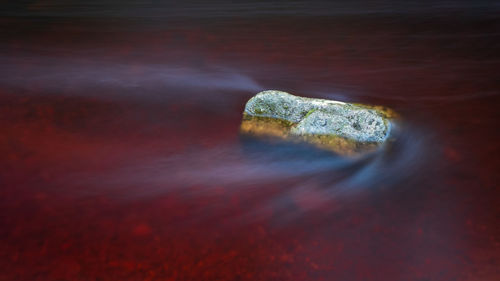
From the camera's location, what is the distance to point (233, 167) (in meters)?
3.00

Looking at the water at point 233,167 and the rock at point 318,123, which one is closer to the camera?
the water at point 233,167

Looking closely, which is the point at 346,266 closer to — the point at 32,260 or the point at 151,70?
the point at 32,260

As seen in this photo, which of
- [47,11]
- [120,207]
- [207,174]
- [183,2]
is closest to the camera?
[120,207]

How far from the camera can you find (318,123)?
3.01 metres

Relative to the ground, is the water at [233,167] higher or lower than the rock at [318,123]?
lower

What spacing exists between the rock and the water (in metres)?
0.12

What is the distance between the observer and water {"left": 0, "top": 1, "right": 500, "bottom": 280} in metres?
2.21

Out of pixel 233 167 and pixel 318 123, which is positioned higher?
pixel 318 123

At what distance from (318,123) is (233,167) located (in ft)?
2.34

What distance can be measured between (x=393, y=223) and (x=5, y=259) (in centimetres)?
223

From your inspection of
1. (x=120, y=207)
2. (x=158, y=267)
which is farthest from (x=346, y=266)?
(x=120, y=207)

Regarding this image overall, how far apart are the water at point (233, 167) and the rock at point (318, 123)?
0.38ft

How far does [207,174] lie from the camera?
2.95 m

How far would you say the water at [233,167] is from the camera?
86.8 inches
